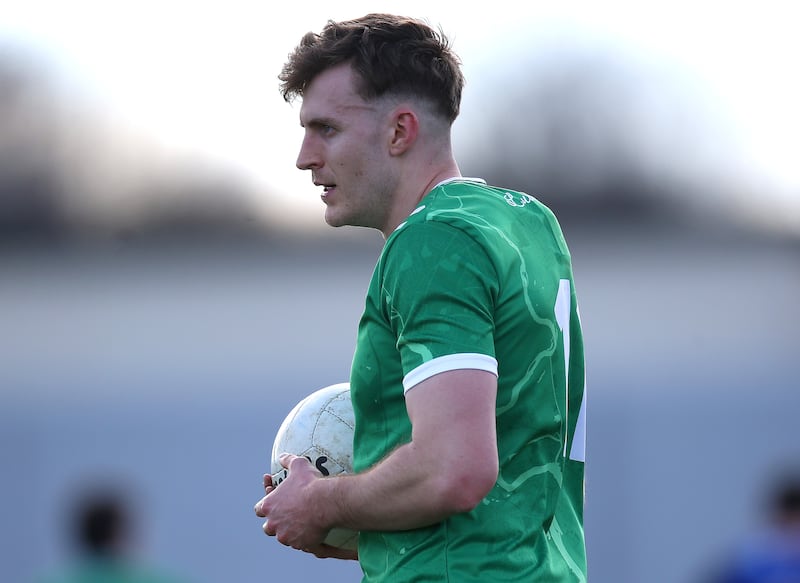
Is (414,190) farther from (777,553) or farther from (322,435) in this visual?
(777,553)

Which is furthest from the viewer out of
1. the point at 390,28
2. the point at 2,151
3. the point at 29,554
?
the point at 2,151

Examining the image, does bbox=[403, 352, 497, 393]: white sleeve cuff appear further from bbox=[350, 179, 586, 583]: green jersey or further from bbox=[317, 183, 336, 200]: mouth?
bbox=[317, 183, 336, 200]: mouth

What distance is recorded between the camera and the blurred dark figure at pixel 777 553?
24.1 feet

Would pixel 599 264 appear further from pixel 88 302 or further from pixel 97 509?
pixel 97 509

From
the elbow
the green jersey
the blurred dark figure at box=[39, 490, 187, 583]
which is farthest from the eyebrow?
the blurred dark figure at box=[39, 490, 187, 583]

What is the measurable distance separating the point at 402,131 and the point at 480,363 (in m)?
0.82

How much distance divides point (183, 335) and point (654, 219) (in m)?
7.39

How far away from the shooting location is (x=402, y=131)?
331 cm

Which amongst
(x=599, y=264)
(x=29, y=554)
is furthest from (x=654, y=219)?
(x=29, y=554)

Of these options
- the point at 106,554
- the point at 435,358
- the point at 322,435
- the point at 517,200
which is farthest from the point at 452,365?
the point at 106,554

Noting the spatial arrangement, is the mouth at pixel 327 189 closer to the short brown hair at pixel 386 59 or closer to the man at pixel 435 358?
the man at pixel 435 358

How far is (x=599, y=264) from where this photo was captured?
15688 mm

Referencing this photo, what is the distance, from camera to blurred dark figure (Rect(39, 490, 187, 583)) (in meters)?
7.02

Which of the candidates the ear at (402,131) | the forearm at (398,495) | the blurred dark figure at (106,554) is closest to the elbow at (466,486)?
the forearm at (398,495)
